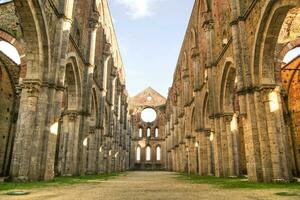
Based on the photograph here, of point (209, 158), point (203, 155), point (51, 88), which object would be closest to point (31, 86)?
point (51, 88)

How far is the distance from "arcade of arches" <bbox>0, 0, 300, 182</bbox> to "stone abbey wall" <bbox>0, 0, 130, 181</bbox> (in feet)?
0.16

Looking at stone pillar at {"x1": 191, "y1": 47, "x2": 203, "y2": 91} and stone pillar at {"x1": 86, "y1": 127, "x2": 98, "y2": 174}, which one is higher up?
stone pillar at {"x1": 191, "y1": 47, "x2": 203, "y2": 91}

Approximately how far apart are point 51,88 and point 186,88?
787 inches

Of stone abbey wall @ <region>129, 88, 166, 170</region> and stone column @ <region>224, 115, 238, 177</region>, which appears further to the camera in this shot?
Result: stone abbey wall @ <region>129, 88, 166, 170</region>

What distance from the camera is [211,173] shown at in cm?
1923

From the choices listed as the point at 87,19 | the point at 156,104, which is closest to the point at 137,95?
the point at 156,104

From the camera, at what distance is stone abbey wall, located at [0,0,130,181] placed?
10953 millimetres

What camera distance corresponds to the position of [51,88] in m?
12.0

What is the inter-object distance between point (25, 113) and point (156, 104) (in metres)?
44.1

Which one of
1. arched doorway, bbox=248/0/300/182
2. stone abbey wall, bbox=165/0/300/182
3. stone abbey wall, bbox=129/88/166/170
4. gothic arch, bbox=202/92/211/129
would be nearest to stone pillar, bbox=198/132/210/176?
stone abbey wall, bbox=165/0/300/182

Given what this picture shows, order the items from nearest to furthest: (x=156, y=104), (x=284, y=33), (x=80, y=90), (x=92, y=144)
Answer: (x=284, y=33), (x=80, y=90), (x=92, y=144), (x=156, y=104)

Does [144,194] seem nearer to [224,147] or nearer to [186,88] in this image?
[224,147]

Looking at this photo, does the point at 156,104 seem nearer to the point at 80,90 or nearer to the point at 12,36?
the point at 80,90

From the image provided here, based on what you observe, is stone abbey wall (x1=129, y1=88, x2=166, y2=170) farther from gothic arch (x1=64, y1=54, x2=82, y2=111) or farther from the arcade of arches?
gothic arch (x1=64, y1=54, x2=82, y2=111)
